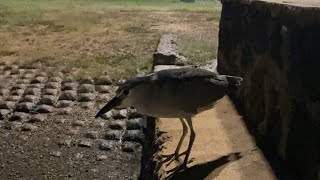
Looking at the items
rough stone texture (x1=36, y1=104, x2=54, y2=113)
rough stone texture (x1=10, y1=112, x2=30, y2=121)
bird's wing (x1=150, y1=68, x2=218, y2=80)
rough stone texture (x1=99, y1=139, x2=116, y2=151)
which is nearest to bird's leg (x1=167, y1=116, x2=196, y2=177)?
bird's wing (x1=150, y1=68, x2=218, y2=80)

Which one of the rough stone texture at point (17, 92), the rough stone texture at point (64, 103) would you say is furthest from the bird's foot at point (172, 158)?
the rough stone texture at point (17, 92)

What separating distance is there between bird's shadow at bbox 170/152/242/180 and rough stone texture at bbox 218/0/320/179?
12.2 inches

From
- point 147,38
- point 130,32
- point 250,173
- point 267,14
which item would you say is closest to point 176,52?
point 147,38

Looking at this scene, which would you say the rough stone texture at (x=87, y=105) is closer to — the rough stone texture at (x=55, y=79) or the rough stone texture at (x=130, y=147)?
the rough stone texture at (x=55, y=79)

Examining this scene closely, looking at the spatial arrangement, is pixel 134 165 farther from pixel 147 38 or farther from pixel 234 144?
pixel 147 38

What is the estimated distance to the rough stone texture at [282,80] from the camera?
3.39 meters

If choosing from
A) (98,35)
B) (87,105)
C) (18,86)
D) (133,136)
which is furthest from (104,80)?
(98,35)

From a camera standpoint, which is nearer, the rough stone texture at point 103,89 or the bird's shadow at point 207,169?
the bird's shadow at point 207,169

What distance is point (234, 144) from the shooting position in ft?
15.2

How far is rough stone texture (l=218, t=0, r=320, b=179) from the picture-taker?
339 centimetres

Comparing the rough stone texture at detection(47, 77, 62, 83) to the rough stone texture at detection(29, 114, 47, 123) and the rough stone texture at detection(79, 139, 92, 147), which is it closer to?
Answer: the rough stone texture at detection(29, 114, 47, 123)

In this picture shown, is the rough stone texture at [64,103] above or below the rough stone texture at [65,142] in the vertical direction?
above

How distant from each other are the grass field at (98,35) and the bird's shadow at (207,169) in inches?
170

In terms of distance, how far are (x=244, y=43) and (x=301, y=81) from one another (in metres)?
2.23
